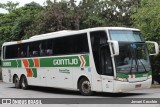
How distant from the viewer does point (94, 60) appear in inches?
646

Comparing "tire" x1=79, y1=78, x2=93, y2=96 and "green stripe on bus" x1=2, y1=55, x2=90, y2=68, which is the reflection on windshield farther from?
"tire" x1=79, y1=78, x2=93, y2=96

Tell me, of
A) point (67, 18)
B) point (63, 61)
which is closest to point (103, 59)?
point (63, 61)

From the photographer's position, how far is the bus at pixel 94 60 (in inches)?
608

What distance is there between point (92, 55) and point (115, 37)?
1.44m

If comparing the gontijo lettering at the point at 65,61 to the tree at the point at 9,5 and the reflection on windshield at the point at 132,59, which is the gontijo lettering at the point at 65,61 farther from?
the tree at the point at 9,5

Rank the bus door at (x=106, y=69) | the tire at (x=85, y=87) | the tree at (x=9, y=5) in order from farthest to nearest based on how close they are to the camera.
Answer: the tree at (x=9, y=5)
the tire at (x=85, y=87)
the bus door at (x=106, y=69)

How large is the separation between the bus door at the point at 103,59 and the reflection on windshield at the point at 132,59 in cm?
48

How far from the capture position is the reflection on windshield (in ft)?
50.6

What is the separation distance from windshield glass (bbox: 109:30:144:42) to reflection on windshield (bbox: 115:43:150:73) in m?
0.36

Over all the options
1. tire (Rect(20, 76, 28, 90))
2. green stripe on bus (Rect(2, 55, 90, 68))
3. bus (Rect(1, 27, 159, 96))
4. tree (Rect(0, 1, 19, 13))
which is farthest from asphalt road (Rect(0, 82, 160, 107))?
tree (Rect(0, 1, 19, 13))

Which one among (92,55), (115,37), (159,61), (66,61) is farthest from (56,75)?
(159,61)

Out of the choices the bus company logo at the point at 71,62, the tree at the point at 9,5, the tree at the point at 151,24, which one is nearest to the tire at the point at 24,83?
the bus company logo at the point at 71,62

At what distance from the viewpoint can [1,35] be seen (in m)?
43.4

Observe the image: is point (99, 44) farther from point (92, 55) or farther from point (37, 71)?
point (37, 71)
